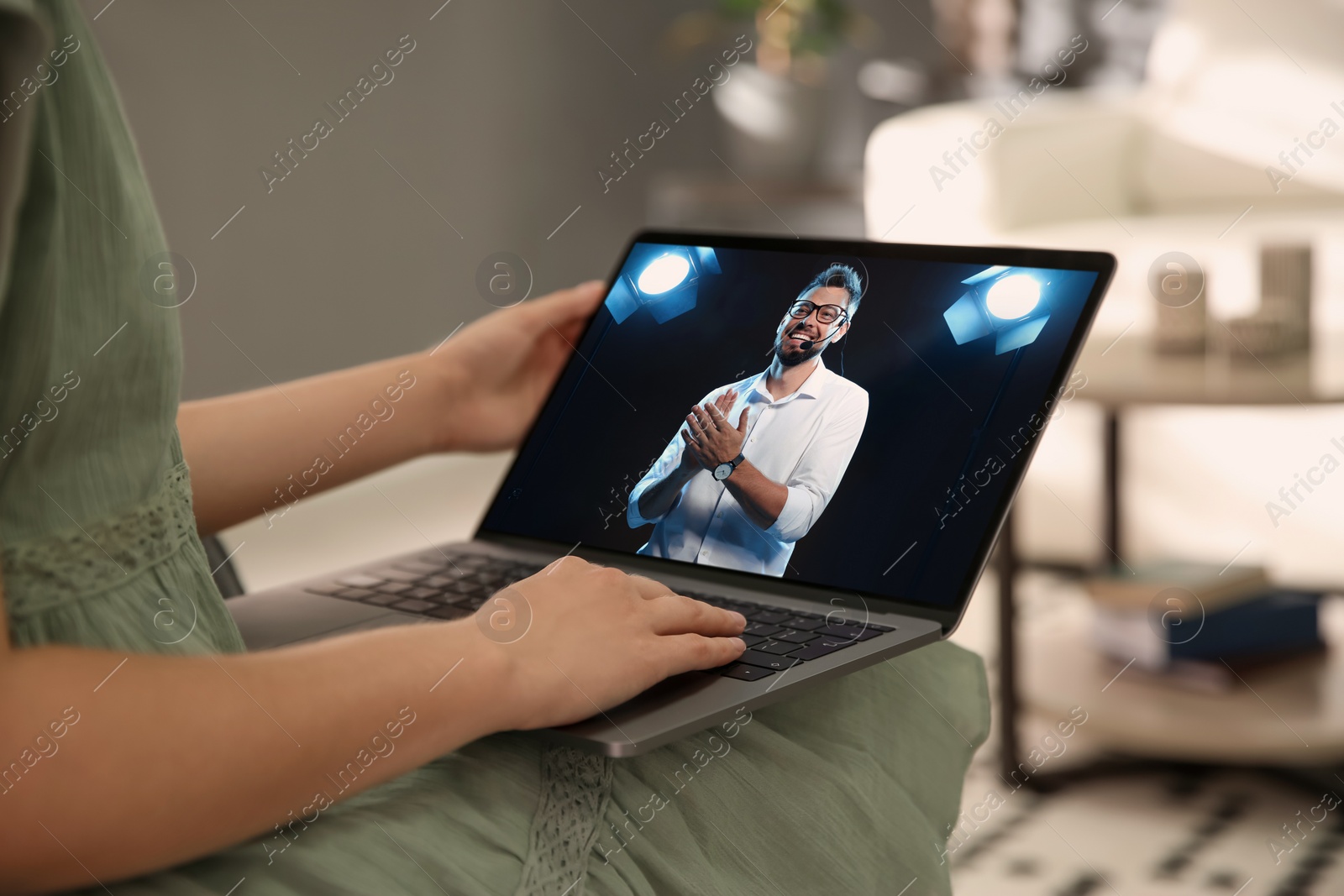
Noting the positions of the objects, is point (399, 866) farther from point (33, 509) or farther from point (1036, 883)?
point (1036, 883)

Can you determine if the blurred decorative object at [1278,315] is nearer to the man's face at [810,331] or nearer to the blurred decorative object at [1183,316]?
the blurred decorative object at [1183,316]

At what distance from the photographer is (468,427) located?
852 mm

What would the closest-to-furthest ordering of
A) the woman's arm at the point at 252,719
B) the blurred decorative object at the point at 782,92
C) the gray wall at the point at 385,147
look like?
the woman's arm at the point at 252,719 < the gray wall at the point at 385,147 < the blurred decorative object at the point at 782,92

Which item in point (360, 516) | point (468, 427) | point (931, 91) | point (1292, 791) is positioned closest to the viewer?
point (468, 427)

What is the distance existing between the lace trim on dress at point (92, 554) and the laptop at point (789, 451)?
0.51 ft

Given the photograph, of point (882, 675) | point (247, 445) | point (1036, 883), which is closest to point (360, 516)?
point (1036, 883)

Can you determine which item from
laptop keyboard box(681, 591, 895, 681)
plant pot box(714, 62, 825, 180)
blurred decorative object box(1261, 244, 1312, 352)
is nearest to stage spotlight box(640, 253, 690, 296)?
laptop keyboard box(681, 591, 895, 681)

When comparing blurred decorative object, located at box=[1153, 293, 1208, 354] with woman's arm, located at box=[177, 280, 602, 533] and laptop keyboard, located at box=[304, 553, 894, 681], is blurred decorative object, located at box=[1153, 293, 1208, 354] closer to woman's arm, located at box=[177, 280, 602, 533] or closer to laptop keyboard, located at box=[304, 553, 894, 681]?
woman's arm, located at box=[177, 280, 602, 533]

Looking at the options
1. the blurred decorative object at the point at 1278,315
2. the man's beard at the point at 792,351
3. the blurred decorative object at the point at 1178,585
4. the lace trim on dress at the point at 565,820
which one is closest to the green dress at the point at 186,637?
the lace trim on dress at the point at 565,820

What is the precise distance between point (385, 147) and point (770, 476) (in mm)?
2155

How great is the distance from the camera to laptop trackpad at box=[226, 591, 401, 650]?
2.16 ft

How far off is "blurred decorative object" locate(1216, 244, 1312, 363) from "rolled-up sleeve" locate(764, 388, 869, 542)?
3.47 feet

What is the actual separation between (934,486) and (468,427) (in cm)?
35

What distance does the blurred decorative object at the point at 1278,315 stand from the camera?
1.55 metres
